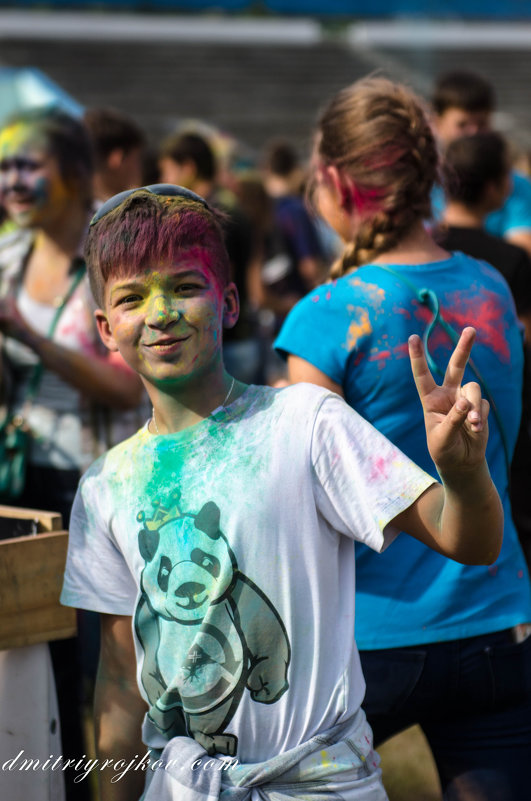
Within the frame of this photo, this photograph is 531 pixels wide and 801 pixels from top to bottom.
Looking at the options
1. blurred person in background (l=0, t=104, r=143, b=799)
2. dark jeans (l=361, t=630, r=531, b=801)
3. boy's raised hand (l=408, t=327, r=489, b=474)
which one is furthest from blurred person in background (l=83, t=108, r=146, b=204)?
boy's raised hand (l=408, t=327, r=489, b=474)

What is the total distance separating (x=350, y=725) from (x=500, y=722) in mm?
468

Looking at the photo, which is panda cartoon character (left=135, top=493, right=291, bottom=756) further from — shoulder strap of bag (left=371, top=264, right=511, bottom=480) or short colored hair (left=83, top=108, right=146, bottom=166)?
short colored hair (left=83, top=108, right=146, bottom=166)

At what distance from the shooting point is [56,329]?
302cm

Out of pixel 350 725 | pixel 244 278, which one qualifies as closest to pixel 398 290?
pixel 350 725

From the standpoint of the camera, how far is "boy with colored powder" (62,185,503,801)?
1600 mm

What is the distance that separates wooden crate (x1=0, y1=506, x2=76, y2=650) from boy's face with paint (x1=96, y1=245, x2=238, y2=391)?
51 cm

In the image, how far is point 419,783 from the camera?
3164 mm

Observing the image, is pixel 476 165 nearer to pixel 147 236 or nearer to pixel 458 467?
pixel 147 236

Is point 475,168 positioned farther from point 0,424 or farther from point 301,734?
point 301,734

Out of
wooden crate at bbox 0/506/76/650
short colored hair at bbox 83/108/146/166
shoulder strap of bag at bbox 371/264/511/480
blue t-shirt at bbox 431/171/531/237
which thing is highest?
short colored hair at bbox 83/108/146/166

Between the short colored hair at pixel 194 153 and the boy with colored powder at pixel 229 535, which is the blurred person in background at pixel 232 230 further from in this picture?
the boy with colored powder at pixel 229 535

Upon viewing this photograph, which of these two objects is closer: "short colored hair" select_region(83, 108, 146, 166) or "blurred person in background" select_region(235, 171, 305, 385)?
"short colored hair" select_region(83, 108, 146, 166)

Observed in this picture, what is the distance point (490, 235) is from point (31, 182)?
148 cm

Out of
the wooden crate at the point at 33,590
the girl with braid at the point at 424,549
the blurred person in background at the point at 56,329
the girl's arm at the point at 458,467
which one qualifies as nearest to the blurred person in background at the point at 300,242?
the blurred person in background at the point at 56,329
